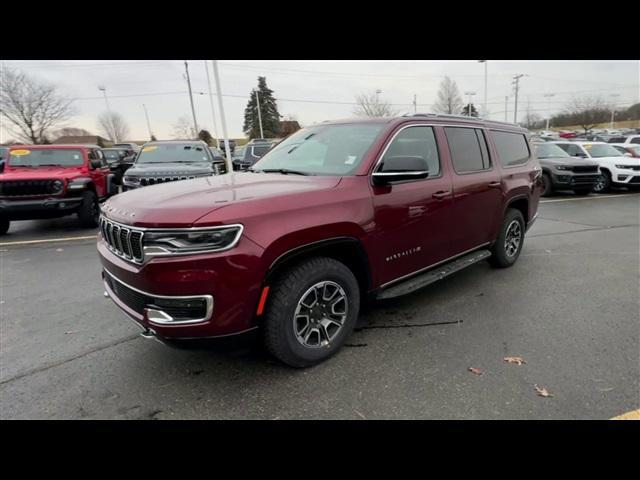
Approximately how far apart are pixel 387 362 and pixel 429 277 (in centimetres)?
103

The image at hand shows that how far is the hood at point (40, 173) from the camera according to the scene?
7531 millimetres

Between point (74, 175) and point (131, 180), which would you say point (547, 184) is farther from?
point (74, 175)

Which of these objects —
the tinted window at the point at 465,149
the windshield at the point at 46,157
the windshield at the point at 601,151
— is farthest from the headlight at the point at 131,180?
the windshield at the point at 601,151

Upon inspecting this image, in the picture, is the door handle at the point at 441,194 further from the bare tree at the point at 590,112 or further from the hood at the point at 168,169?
the bare tree at the point at 590,112

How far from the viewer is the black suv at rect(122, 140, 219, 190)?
25.8ft

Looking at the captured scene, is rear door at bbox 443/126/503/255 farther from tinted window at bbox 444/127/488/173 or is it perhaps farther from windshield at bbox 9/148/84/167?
windshield at bbox 9/148/84/167

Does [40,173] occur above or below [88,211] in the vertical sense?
above

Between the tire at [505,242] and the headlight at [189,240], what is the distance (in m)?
3.85

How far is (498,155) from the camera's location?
4.75m

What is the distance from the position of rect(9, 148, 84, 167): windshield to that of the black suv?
1.30 metres

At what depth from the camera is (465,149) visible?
420cm

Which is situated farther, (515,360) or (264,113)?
(264,113)

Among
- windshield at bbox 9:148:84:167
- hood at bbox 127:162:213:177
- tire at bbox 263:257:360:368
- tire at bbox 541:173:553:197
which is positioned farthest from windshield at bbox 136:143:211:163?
tire at bbox 541:173:553:197

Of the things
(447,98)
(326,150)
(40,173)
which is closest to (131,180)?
(40,173)
